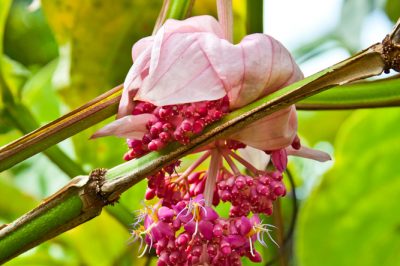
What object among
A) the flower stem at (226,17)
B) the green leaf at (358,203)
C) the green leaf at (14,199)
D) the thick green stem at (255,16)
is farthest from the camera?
the green leaf at (14,199)

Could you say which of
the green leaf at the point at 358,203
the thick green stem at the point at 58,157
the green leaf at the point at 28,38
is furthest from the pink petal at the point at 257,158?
the green leaf at the point at 28,38

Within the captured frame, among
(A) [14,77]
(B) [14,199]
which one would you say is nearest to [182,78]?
(A) [14,77]

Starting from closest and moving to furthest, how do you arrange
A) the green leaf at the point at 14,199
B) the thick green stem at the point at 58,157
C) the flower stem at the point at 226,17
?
1. the flower stem at the point at 226,17
2. the thick green stem at the point at 58,157
3. the green leaf at the point at 14,199

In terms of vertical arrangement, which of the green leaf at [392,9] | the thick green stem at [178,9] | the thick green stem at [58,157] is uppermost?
the thick green stem at [178,9]

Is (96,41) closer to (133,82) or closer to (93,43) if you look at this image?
→ (93,43)

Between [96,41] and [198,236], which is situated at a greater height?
[198,236]

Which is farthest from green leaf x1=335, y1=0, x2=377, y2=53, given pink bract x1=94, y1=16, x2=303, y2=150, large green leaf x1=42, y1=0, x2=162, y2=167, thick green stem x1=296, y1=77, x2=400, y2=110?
pink bract x1=94, y1=16, x2=303, y2=150

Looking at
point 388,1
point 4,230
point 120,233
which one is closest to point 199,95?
point 4,230

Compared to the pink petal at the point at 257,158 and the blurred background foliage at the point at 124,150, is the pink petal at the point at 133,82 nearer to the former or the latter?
Answer: the pink petal at the point at 257,158
